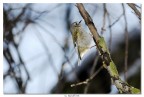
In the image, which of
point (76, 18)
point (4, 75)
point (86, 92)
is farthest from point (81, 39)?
point (4, 75)

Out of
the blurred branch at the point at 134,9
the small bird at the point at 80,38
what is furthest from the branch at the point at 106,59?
the blurred branch at the point at 134,9

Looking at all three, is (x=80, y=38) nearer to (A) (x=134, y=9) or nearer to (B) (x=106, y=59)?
(B) (x=106, y=59)

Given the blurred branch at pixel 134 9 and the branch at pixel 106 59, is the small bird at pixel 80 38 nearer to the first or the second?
the branch at pixel 106 59

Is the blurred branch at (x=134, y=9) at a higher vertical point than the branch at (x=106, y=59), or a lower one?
higher

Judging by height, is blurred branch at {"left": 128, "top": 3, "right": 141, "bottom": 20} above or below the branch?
above

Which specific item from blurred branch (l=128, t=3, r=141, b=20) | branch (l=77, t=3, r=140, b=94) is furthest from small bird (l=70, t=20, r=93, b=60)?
blurred branch (l=128, t=3, r=141, b=20)

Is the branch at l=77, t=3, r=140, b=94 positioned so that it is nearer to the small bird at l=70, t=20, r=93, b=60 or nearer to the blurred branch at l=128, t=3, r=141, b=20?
the small bird at l=70, t=20, r=93, b=60

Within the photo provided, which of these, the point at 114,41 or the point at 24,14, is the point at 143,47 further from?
the point at 24,14
